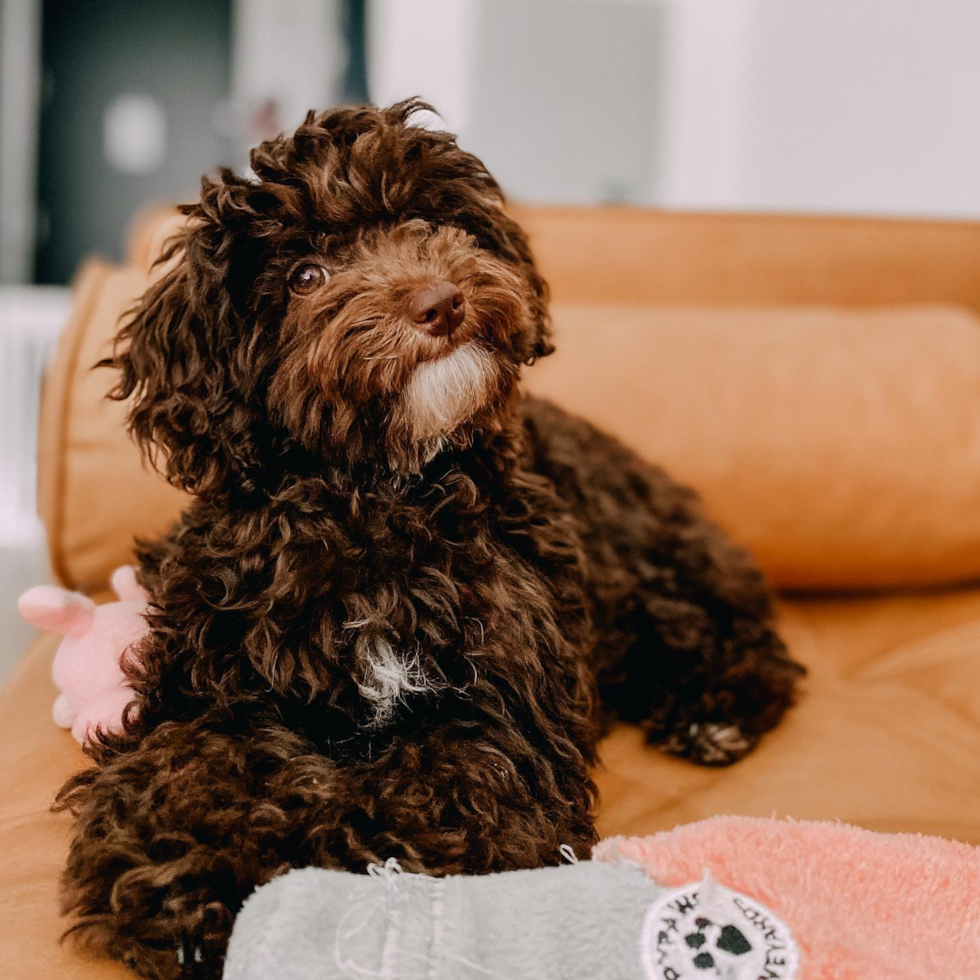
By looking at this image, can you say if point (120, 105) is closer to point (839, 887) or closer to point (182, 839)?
point (182, 839)

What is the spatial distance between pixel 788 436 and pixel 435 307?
4.65 feet

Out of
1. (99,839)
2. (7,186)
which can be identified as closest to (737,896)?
(99,839)

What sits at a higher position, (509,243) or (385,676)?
(509,243)

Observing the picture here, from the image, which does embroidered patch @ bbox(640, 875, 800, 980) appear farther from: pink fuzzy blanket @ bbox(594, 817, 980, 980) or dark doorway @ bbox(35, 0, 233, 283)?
dark doorway @ bbox(35, 0, 233, 283)

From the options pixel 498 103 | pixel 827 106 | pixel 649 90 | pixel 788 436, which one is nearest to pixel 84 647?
pixel 788 436

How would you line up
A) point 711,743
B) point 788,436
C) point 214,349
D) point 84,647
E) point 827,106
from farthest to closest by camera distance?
point 827,106, point 788,436, point 711,743, point 84,647, point 214,349

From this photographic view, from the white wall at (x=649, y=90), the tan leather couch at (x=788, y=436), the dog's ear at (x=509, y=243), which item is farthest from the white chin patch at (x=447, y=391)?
the white wall at (x=649, y=90)

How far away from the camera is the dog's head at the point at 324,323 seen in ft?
4.83

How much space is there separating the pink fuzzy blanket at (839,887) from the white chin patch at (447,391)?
66 cm

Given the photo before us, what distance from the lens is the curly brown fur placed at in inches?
53.2

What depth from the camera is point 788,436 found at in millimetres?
2549

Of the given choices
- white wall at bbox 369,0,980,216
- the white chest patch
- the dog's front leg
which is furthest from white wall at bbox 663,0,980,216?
the dog's front leg

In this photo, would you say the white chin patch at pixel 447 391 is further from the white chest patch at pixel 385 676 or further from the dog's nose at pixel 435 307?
the white chest patch at pixel 385 676

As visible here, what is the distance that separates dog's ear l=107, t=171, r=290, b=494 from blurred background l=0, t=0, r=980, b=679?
76.3 inches
